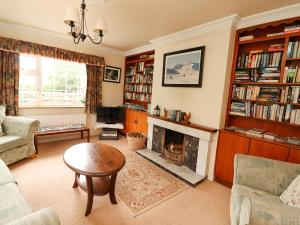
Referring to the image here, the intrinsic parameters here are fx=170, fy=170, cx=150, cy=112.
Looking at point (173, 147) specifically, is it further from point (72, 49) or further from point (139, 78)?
point (72, 49)

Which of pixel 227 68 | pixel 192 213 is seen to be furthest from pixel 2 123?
pixel 227 68

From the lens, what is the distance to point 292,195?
1.41 meters

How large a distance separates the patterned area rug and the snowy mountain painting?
1559mm

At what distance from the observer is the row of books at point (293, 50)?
2000mm

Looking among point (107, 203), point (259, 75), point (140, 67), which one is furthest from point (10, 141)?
point (259, 75)

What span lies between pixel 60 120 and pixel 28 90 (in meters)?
0.88

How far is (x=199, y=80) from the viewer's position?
8.89 ft

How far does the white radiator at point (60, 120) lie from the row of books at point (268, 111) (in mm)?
3342

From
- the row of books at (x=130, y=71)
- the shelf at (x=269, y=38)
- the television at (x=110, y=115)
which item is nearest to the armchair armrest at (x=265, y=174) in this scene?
the shelf at (x=269, y=38)

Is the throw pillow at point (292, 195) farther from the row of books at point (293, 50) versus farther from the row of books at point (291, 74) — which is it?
the row of books at point (293, 50)

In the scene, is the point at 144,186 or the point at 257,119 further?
the point at 257,119

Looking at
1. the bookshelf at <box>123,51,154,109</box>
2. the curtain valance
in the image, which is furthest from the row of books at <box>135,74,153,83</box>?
the curtain valance

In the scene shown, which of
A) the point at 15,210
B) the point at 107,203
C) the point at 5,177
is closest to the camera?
the point at 15,210

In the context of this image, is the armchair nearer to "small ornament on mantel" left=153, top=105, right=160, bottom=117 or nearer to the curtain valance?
the curtain valance
